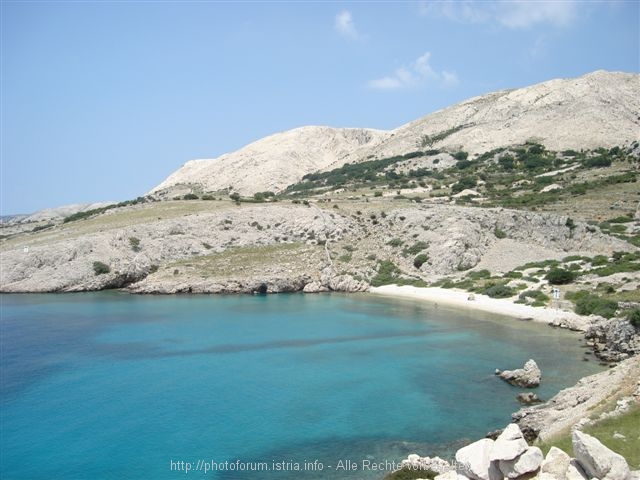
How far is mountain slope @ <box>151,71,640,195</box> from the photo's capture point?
133 meters

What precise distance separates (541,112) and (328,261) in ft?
335

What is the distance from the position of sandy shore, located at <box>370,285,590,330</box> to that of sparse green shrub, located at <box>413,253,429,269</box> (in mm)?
6382

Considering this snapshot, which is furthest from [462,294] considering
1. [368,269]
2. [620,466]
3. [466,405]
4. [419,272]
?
[620,466]

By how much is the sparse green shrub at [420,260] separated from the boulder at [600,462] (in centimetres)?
5726

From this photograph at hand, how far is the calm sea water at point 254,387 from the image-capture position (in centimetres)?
2069

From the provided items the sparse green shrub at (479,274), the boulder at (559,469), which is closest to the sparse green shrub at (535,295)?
the sparse green shrub at (479,274)

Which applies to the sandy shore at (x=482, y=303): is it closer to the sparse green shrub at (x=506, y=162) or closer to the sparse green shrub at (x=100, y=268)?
the sparse green shrub at (x=100, y=268)

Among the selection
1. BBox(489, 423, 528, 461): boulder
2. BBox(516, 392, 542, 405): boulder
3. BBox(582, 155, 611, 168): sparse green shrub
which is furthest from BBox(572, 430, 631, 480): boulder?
BBox(582, 155, 611, 168): sparse green shrub

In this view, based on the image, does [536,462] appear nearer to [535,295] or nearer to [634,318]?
[634,318]

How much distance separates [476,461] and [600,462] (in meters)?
2.65

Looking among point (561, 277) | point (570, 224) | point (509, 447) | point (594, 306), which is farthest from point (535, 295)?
point (509, 447)

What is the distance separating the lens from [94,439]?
2208 centimetres

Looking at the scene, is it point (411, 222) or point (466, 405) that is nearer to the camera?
point (466, 405)

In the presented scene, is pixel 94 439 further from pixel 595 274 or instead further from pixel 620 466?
pixel 595 274
